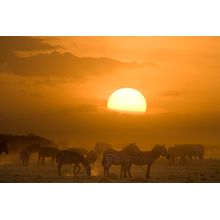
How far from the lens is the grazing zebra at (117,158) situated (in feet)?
10.9

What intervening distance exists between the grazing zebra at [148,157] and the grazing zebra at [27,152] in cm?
62

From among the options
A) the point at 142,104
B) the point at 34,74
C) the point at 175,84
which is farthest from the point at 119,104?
the point at 34,74

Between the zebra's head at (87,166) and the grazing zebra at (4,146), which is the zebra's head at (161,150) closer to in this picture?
the zebra's head at (87,166)

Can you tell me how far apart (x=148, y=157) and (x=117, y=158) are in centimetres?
21

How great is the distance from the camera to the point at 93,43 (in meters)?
3.37

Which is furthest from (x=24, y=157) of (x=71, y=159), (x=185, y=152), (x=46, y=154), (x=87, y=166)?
(x=185, y=152)

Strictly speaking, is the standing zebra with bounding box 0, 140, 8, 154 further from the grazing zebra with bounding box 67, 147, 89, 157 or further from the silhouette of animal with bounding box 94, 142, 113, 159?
the silhouette of animal with bounding box 94, 142, 113, 159

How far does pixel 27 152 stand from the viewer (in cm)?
333

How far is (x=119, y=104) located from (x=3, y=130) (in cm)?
81

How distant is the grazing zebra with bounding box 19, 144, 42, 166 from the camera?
131 inches

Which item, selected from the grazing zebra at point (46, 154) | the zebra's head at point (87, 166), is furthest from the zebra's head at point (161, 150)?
the grazing zebra at point (46, 154)

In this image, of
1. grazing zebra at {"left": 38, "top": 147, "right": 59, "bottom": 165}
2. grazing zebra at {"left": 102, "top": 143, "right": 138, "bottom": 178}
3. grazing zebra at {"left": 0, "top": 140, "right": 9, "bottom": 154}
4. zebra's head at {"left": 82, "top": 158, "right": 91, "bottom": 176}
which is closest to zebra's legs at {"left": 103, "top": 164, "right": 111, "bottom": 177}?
grazing zebra at {"left": 102, "top": 143, "right": 138, "bottom": 178}
